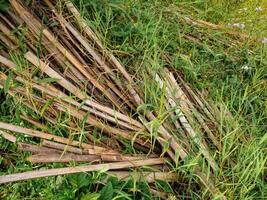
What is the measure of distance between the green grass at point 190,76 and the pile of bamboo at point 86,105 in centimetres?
8

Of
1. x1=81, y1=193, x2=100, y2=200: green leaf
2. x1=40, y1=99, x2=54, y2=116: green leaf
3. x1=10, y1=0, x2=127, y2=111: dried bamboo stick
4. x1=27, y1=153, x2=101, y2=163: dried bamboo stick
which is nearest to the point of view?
x1=81, y1=193, x2=100, y2=200: green leaf

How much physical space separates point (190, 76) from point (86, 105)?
100 centimetres

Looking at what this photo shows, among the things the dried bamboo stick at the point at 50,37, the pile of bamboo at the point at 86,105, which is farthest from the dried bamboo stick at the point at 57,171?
the dried bamboo stick at the point at 50,37

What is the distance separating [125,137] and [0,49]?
1.10m

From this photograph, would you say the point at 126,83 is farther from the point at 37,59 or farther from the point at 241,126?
the point at 241,126

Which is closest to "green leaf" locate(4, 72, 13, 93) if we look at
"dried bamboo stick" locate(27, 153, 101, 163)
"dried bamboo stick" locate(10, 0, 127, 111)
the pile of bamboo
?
the pile of bamboo

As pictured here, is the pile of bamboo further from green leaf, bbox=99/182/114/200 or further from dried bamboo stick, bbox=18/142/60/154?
green leaf, bbox=99/182/114/200

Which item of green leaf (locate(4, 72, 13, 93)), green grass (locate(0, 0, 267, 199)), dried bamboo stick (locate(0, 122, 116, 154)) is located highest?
green leaf (locate(4, 72, 13, 93))

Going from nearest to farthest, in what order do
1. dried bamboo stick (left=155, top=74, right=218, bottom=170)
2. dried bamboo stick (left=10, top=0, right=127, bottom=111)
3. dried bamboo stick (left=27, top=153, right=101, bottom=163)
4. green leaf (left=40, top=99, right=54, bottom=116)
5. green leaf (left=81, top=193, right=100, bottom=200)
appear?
green leaf (left=81, top=193, right=100, bottom=200) → dried bamboo stick (left=27, top=153, right=101, bottom=163) → dried bamboo stick (left=155, top=74, right=218, bottom=170) → green leaf (left=40, top=99, right=54, bottom=116) → dried bamboo stick (left=10, top=0, right=127, bottom=111)

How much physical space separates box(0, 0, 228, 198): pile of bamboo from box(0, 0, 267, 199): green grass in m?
0.08

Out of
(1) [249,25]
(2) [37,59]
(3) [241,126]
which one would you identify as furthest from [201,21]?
(2) [37,59]

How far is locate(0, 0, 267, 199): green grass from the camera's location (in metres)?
2.37

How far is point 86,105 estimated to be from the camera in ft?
8.81

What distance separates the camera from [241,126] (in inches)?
116
